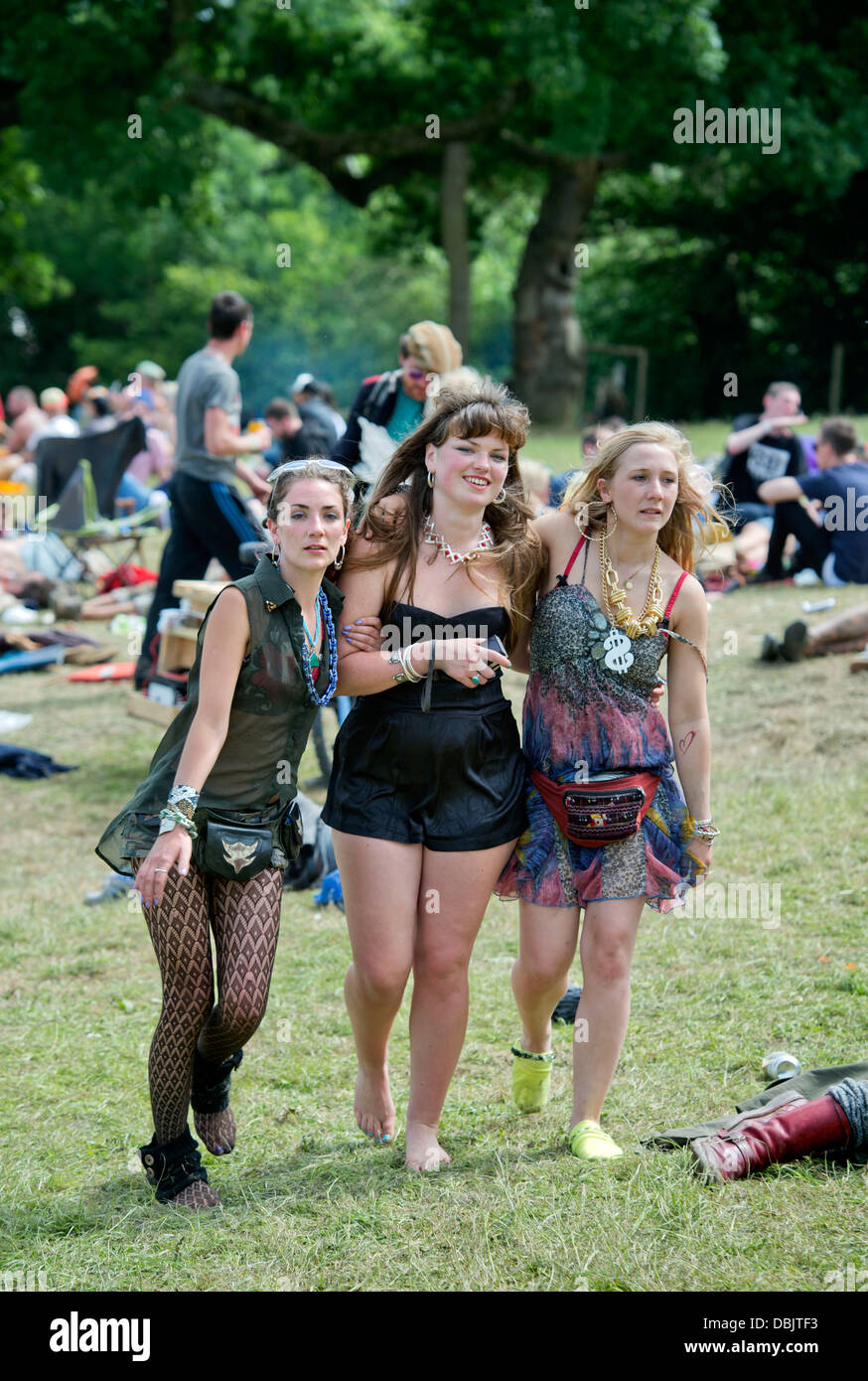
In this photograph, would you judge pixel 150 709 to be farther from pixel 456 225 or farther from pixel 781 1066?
pixel 456 225

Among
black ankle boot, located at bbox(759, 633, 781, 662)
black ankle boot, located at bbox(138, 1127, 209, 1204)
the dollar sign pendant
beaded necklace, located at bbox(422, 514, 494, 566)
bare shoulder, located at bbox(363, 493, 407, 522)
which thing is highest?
bare shoulder, located at bbox(363, 493, 407, 522)

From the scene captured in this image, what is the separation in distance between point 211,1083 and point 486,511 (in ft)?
5.30

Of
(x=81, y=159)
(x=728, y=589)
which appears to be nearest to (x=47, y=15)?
(x=81, y=159)

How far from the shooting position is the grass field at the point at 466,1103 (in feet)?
9.25

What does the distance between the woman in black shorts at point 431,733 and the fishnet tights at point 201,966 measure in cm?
26

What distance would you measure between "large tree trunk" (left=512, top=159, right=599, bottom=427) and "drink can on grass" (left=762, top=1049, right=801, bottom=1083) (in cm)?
2281

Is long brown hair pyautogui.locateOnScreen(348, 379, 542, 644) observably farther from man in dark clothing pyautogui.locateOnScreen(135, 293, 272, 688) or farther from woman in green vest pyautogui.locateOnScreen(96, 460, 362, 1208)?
man in dark clothing pyautogui.locateOnScreen(135, 293, 272, 688)

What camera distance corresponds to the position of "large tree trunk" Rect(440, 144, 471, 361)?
2428 centimetres

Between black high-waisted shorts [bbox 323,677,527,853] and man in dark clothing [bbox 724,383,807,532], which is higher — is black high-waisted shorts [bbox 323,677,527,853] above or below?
below

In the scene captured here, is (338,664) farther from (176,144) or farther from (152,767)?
(176,144)

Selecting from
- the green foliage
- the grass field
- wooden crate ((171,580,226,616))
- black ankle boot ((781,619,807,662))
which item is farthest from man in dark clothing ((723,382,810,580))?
the green foliage

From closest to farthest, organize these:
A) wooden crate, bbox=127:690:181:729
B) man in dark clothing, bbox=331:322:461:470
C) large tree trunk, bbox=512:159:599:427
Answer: man in dark clothing, bbox=331:322:461:470 → wooden crate, bbox=127:690:181:729 → large tree trunk, bbox=512:159:599:427

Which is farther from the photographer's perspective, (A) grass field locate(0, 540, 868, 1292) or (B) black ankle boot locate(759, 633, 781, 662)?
(B) black ankle boot locate(759, 633, 781, 662)

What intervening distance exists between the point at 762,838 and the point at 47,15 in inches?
793
